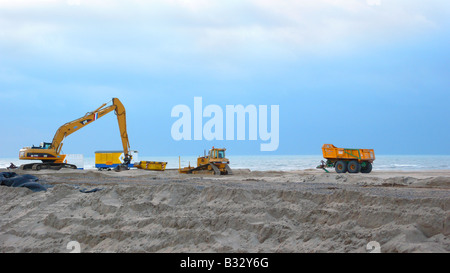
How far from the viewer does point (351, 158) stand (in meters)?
27.7

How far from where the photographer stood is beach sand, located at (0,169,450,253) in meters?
7.37

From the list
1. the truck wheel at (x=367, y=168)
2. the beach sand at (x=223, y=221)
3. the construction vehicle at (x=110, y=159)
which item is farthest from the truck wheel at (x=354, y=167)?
the beach sand at (x=223, y=221)

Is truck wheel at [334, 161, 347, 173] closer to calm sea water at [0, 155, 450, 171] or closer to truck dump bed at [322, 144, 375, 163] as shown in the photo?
truck dump bed at [322, 144, 375, 163]

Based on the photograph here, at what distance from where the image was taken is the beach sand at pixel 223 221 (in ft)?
24.2

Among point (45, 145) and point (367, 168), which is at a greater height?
point (45, 145)

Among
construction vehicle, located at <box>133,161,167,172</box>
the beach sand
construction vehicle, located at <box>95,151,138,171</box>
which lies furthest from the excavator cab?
the beach sand

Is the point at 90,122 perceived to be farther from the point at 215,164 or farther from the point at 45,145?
the point at 215,164

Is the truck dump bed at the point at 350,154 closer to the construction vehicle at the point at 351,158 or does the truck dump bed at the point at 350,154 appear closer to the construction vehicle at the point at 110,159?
the construction vehicle at the point at 351,158

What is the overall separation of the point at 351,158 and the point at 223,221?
20889 millimetres

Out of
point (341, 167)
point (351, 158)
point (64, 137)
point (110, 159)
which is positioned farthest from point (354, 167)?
point (64, 137)
